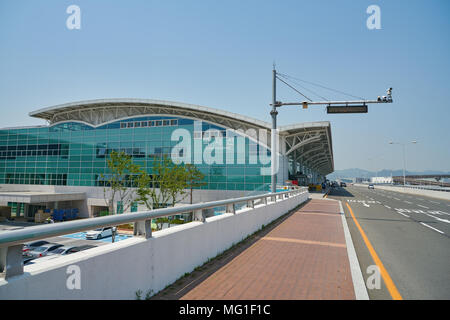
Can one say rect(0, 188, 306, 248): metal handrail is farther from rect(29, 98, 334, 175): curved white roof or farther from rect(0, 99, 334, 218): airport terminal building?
rect(29, 98, 334, 175): curved white roof

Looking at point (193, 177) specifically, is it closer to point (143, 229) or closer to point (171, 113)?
point (171, 113)

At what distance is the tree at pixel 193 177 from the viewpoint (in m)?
37.2

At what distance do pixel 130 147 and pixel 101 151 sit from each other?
5932mm

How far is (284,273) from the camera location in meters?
5.07

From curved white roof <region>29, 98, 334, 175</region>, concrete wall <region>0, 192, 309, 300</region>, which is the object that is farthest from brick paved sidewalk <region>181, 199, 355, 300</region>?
→ curved white roof <region>29, 98, 334, 175</region>

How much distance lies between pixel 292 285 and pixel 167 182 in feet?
107

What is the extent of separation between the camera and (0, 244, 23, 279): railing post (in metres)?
2.14

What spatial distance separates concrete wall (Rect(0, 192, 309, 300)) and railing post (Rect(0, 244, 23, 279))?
59mm

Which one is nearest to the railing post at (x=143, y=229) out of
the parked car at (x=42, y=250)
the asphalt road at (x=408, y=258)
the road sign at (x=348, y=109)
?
the asphalt road at (x=408, y=258)

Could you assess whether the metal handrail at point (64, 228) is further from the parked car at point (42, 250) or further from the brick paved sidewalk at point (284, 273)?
the parked car at point (42, 250)

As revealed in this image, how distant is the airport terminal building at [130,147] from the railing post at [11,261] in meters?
32.7

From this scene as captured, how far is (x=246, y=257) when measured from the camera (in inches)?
240

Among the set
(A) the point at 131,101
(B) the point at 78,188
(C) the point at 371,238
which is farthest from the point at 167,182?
(C) the point at 371,238
